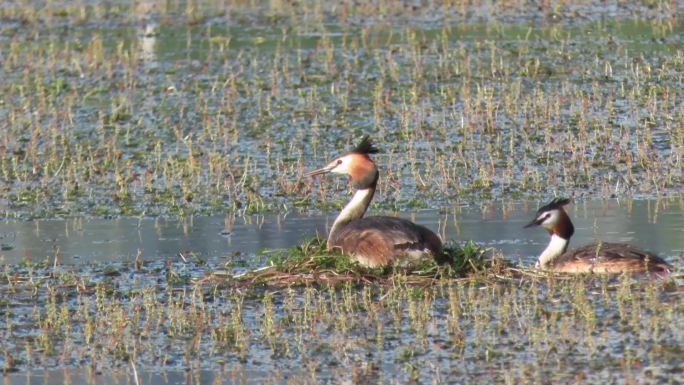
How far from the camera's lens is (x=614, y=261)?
12.7 metres

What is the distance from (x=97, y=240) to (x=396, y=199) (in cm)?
319

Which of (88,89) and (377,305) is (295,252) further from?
(88,89)

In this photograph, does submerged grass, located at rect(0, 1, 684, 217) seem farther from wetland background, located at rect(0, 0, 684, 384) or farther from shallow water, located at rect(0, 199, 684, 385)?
shallow water, located at rect(0, 199, 684, 385)

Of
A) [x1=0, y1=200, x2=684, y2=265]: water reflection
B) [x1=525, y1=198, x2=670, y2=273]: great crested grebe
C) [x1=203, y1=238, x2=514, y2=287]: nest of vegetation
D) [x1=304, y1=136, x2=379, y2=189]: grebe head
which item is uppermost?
[x1=304, y1=136, x2=379, y2=189]: grebe head

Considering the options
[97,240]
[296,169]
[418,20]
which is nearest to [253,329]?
[97,240]

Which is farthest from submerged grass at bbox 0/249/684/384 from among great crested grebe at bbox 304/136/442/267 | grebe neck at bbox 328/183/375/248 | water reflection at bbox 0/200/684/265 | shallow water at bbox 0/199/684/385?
water reflection at bbox 0/200/684/265

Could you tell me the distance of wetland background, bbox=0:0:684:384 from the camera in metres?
10.7

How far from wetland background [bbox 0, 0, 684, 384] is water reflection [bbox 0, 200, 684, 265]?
5 cm

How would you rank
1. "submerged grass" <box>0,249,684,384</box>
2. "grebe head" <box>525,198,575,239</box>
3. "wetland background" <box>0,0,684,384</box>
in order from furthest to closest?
"grebe head" <box>525,198,575,239</box>, "wetland background" <box>0,0,684,384</box>, "submerged grass" <box>0,249,684,384</box>

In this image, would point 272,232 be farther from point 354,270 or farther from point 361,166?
point 354,270

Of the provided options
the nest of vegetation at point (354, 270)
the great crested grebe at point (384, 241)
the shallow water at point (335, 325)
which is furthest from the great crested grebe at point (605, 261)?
the great crested grebe at point (384, 241)

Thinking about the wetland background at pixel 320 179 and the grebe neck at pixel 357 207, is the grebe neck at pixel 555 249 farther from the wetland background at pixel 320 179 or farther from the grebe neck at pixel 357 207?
the grebe neck at pixel 357 207

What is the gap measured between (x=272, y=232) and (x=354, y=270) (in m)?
2.62

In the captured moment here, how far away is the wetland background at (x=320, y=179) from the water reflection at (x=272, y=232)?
0.05 meters
